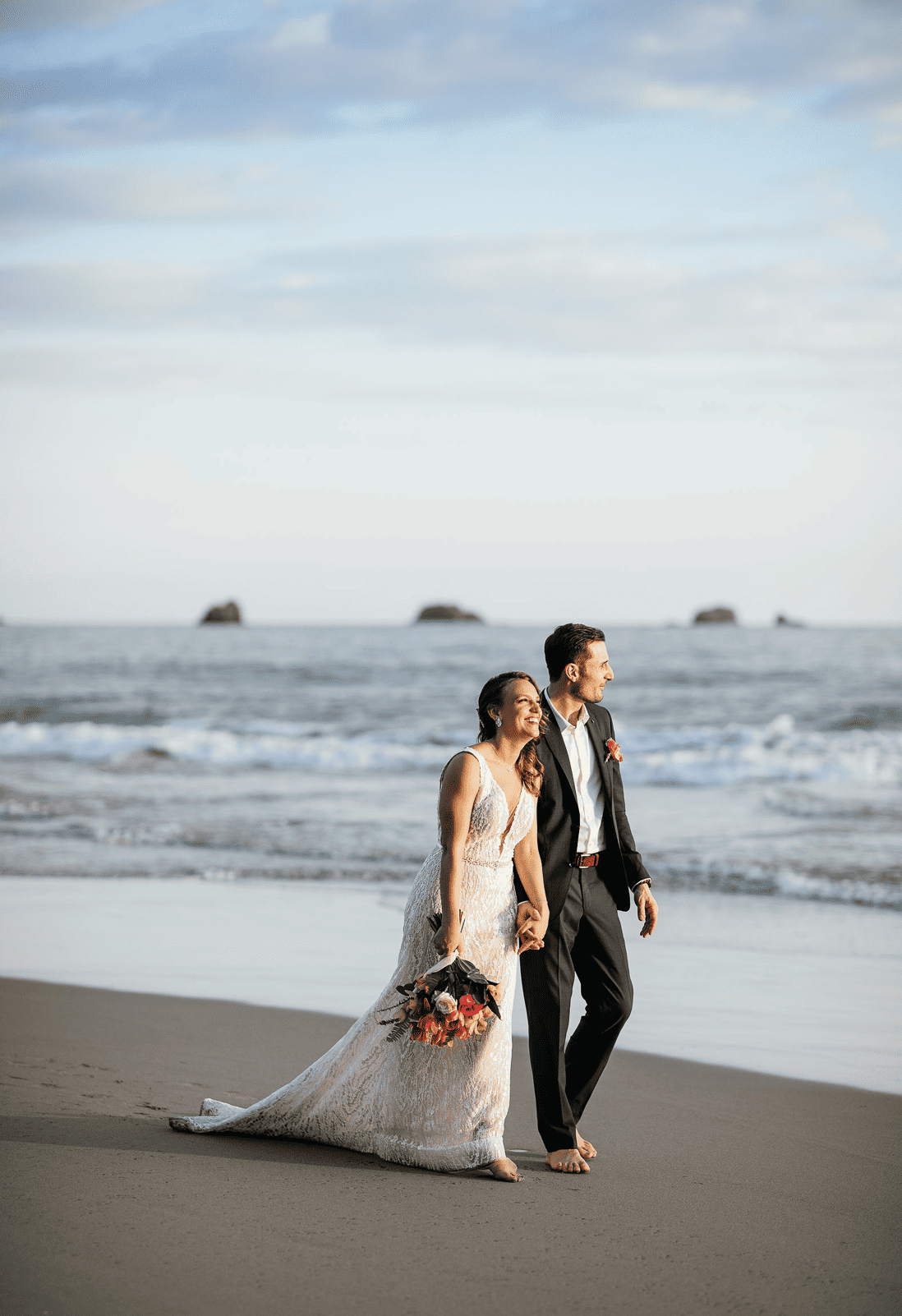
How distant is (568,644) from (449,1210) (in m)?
1.77

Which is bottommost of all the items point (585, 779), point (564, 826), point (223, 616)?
point (564, 826)

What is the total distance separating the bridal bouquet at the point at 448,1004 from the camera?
11.8ft

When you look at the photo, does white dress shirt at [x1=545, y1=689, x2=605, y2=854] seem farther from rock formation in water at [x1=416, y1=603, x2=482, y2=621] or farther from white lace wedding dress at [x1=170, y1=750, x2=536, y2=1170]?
rock formation in water at [x1=416, y1=603, x2=482, y2=621]

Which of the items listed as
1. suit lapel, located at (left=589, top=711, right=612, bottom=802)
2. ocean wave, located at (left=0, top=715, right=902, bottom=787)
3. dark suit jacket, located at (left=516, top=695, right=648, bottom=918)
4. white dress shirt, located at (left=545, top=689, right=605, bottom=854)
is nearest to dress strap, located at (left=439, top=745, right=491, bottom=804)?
dark suit jacket, located at (left=516, top=695, right=648, bottom=918)

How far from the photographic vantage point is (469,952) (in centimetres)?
376

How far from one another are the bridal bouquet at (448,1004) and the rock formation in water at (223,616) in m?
64.7

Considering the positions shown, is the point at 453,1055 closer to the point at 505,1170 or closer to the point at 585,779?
the point at 505,1170

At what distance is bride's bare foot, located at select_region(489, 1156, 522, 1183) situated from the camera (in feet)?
12.3

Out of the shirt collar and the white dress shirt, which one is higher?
the shirt collar

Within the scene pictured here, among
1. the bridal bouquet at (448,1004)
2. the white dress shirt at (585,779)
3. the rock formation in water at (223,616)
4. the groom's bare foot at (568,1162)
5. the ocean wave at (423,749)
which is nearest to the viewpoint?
the bridal bouquet at (448,1004)

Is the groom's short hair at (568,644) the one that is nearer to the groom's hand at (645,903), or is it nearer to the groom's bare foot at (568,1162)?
the groom's hand at (645,903)

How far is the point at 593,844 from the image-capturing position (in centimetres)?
404

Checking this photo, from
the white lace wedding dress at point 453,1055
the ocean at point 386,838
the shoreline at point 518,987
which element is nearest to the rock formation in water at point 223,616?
the ocean at point 386,838

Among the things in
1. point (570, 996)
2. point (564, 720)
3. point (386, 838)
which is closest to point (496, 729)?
point (564, 720)
